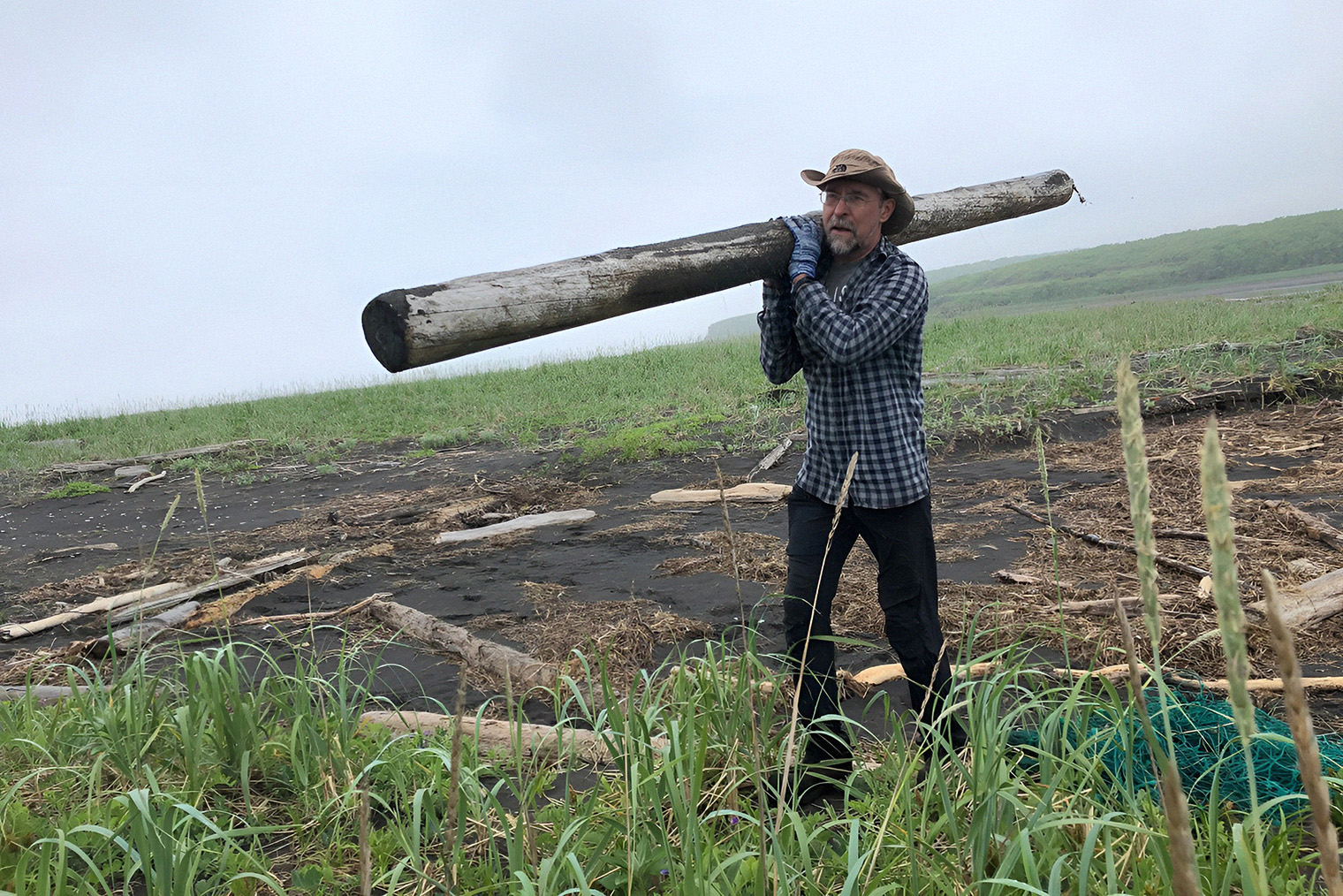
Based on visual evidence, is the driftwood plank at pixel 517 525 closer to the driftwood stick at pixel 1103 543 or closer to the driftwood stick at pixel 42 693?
the driftwood stick at pixel 42 693

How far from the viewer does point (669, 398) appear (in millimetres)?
16125

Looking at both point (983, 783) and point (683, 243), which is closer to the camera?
point (983, 783)

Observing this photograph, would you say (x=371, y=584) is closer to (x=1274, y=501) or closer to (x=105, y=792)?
(x=105, y=792)

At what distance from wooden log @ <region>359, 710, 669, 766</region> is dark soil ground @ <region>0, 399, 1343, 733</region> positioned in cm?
29

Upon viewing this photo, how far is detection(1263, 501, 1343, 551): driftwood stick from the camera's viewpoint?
559 cm

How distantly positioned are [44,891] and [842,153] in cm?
365

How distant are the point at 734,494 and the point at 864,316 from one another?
5.46 metres

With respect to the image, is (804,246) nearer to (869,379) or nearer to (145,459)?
(869,379)

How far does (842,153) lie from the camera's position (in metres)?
3.65

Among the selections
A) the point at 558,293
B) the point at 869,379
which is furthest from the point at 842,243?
the point at 558,293

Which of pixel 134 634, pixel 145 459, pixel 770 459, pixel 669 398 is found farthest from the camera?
pixel 669 398

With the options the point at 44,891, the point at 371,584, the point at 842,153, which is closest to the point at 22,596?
the point at 371,584

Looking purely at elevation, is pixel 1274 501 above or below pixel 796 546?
below

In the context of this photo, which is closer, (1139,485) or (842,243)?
(1139,485)
